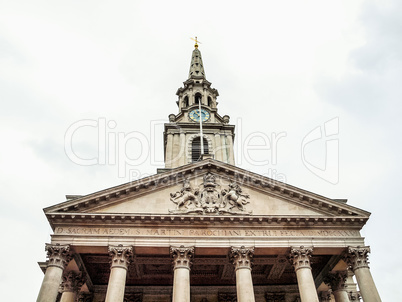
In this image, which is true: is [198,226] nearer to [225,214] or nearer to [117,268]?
[225,214]

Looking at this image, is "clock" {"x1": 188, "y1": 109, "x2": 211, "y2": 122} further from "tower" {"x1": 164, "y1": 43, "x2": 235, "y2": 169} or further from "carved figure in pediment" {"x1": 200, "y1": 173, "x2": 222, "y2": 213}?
"carved figure in pediment" {"x1": 200, "y1": 173, "x2": 222, "y2": 213}

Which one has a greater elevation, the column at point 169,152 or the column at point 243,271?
the column at point 169,152

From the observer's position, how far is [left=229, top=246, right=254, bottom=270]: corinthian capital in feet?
68.1

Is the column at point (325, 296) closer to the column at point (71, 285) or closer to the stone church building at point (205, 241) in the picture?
the stone church building at point (205, 241)

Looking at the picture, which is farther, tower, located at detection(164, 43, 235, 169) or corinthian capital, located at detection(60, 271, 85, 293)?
tower, located at detection(164, 43, 235, 169)

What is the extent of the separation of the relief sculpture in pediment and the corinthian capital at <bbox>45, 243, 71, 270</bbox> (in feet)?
20.9

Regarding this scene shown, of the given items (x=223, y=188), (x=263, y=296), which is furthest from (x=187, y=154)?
(x=263, y=296)

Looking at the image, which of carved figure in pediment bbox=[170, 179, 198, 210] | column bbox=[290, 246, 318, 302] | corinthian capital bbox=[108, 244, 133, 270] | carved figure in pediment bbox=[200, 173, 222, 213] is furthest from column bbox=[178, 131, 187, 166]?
column bbox=[290, 246, 318, 302]

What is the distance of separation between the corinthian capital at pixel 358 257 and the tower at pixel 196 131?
17690 mm

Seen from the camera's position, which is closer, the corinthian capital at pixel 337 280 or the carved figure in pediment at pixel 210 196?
the carved figure in pediment at pixel 210 196

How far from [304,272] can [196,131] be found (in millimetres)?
23113

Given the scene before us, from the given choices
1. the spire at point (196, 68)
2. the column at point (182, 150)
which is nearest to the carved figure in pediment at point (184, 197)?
the column at point (182, 150)

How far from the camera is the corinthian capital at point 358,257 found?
21.1 m

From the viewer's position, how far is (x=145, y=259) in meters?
24.1
